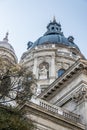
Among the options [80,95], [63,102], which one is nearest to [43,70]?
[63,102]

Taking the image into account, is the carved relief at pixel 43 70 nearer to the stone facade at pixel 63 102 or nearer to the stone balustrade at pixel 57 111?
the stone facade at pixel 63 102

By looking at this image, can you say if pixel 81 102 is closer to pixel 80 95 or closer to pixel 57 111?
pixel 80 95

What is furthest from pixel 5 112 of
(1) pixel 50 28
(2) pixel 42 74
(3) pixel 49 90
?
(1) pixel 50 28

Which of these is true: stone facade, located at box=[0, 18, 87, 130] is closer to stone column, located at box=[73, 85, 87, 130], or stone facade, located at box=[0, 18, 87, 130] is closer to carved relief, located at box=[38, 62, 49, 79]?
stone column, located at box=[73, 85, 87, 130]

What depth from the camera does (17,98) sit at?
627 inches

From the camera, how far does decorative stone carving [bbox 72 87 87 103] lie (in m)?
24.3

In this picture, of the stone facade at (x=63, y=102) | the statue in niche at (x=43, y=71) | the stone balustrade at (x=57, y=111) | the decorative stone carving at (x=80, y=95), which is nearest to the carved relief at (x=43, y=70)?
the statue in niche at (x=43, y=71)

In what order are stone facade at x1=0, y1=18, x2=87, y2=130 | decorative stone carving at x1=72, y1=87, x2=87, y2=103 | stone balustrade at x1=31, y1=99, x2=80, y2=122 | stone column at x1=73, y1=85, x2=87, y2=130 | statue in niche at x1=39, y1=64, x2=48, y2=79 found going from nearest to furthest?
stone facade at x1=0, y1=18, x2=87, y2=130, stone balustrade at x1=31, y1=99, x2=80, y2=122, stone column at x1=73, y1=85, x2=87, y2=130, decorative stone carving at x1=72, y1=87, x2=87, y2=103, statue in niche at x1=39, y1=64, x2=48, y2=79

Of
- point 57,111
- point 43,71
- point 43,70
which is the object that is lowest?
point 57,111

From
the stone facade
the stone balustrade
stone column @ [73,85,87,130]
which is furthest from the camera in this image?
stone column @ [73,85,87,130]

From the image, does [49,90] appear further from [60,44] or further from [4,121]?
[60,44]

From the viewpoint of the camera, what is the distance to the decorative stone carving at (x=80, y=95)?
24297 mm

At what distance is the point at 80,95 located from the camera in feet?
80.3

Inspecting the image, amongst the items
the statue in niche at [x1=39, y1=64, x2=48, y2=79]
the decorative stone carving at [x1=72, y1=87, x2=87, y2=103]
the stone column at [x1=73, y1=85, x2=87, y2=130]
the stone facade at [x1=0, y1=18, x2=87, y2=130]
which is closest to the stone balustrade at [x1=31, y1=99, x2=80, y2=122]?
the stone facade at [x1=0, y1=18, x2=87, y2=130]
